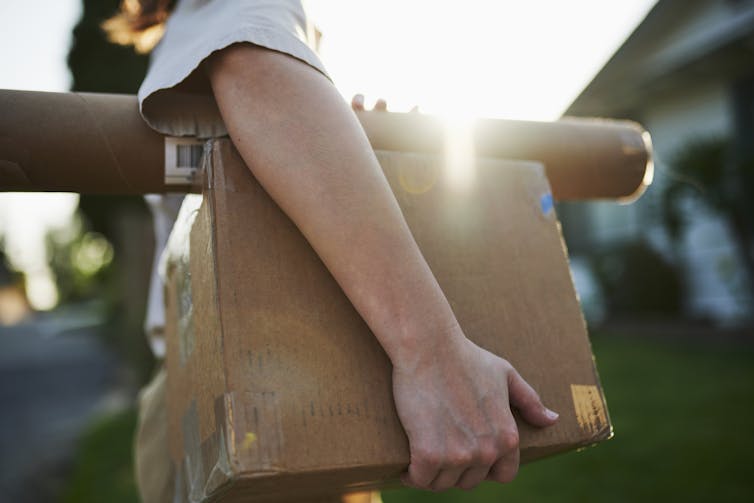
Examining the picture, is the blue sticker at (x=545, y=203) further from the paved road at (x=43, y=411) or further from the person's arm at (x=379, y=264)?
the paved road at (x=43, y=411)

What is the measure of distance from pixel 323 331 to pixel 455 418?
191 mm

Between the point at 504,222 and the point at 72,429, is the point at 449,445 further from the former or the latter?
the point at 72,429

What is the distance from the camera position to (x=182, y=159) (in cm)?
87

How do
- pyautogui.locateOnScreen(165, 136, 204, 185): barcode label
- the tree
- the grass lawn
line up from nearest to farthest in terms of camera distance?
pyautogui.locateOnScreen(165, 136, 204, 185): barcode label < the grass lawn < the tree

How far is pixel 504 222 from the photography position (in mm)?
946

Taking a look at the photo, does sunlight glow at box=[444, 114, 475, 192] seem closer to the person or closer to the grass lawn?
the person

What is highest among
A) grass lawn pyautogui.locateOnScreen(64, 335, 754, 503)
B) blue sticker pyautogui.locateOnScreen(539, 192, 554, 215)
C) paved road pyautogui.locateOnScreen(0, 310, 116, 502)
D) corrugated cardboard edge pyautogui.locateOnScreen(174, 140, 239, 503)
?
blue sticker pyautogui.locateOnScreen(539, 192, 554, 215)

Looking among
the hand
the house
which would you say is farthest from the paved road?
the house

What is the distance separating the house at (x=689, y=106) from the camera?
23.9 feet

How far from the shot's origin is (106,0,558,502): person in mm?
701

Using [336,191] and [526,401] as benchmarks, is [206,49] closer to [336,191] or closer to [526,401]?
[336,191]

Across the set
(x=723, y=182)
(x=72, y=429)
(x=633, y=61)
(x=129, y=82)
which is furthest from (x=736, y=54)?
(x=72, y=429)

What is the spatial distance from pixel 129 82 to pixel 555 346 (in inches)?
313

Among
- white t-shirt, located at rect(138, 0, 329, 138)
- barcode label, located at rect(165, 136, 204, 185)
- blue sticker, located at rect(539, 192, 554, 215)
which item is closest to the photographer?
white t-shirt, located at rect(138, 0, 329, 138)
